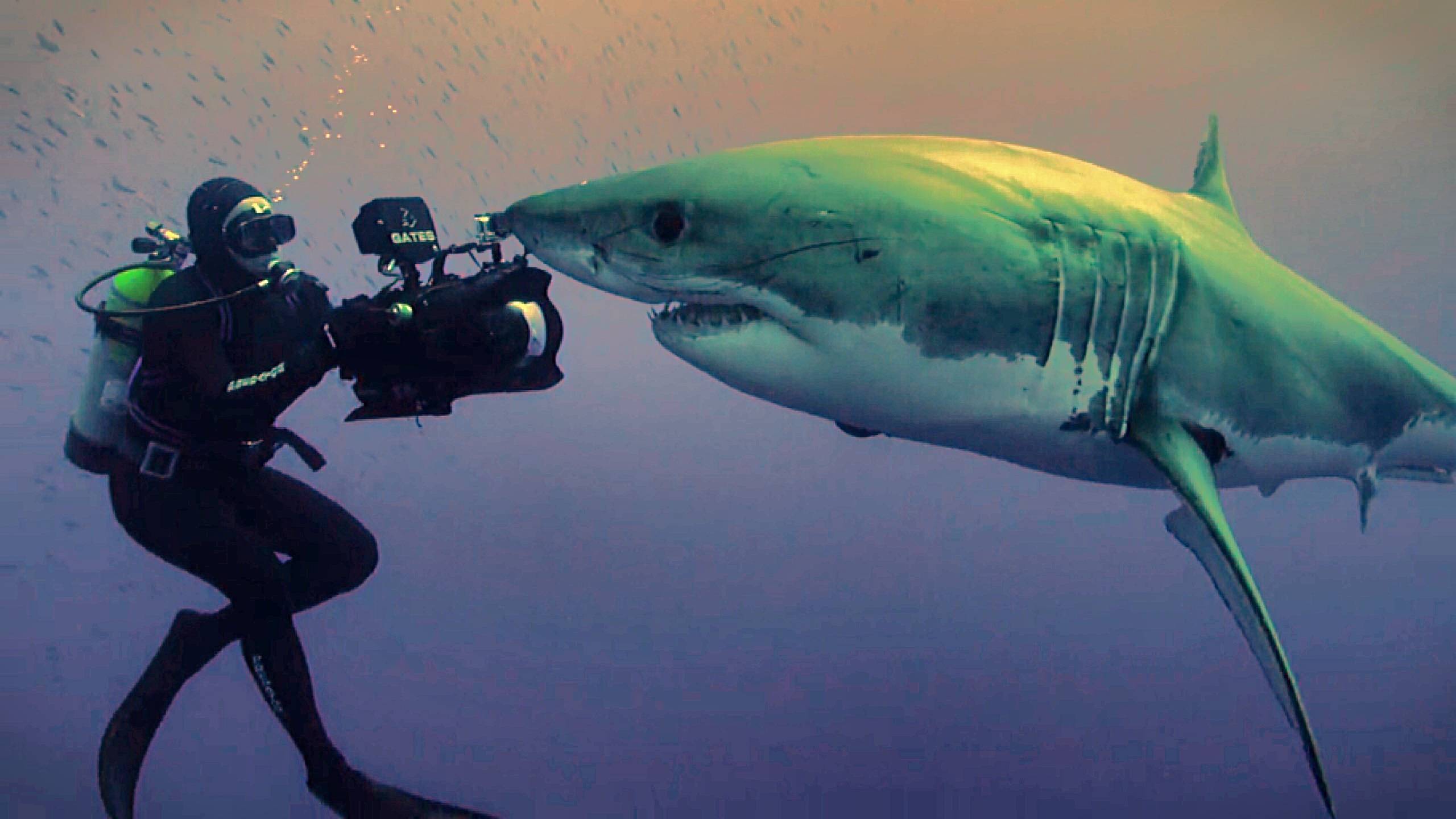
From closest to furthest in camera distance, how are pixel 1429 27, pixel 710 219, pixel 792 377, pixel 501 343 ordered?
pixel 710 219
pixel 792 377
pixel 501 343
pixel 1429 27

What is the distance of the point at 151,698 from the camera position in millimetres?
3033

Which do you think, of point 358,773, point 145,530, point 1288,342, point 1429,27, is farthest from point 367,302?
point 1429,27

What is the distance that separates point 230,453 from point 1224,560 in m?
3.03

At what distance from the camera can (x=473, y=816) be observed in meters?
2.80

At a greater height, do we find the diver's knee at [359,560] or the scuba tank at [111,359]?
the scuba tank at [111,359]

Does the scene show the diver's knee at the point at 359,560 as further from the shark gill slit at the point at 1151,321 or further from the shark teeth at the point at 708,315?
the shark gill slit at the point at 1151,321

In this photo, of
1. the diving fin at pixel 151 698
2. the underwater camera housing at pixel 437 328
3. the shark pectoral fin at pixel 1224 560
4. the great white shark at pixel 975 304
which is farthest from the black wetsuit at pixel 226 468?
the shark pectoral fin at pixel 1224 560

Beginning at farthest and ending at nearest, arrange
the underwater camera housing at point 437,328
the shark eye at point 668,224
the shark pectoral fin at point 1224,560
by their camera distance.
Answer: the underwater camera housing at point 437,328 < the shark pectoral fin at point 1224,560 < the shark eye at point 668,224

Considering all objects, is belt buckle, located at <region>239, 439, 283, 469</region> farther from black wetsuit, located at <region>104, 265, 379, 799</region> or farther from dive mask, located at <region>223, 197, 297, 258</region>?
dive mask, located at <region>223, 197, 297, 258</region>

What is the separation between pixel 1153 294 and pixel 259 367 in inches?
110

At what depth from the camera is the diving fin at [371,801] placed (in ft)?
8.75

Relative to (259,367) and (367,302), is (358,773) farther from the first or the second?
(367,302)

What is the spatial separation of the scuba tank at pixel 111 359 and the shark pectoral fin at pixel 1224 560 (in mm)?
2991

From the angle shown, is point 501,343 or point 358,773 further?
point 358,773
